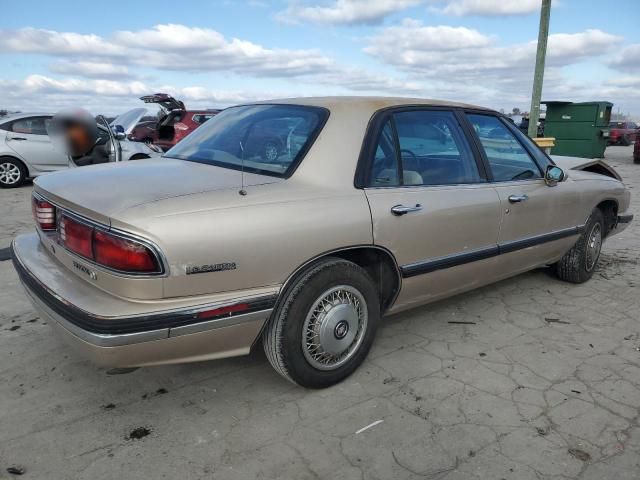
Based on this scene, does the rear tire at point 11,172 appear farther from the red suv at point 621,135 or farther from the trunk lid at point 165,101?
the red suv at point 621,135

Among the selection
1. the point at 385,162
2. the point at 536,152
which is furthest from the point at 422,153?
the point at 536,152

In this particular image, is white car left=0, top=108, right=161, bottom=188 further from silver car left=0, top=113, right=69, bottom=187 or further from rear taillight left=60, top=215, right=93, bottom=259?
rear taillight left=60, top=215, right=93, bottom=259

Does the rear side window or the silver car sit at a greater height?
the rear side window

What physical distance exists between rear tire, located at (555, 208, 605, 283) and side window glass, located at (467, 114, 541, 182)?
93 cm

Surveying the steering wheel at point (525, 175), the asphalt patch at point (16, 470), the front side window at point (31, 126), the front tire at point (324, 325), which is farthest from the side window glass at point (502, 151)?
the front side window at point (31, 126)

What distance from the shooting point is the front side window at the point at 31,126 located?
9.44 meters

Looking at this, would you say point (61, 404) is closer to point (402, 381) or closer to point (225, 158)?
point (225, 158)

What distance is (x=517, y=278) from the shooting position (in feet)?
15.1

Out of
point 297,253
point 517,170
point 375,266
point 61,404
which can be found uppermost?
point 517,170

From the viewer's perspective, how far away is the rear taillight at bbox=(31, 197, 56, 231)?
8.43 ft

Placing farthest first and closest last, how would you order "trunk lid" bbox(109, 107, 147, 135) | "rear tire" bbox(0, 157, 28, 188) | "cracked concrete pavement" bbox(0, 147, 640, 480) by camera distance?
"rear tire" bbox(0, 157, 28, 188)
"trunk lid" bbox(109, 107, 147, 135)
"cracked concrete pavement" bbox(0, 147, 640, 480)

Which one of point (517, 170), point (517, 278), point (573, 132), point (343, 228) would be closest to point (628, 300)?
point (517, 278)

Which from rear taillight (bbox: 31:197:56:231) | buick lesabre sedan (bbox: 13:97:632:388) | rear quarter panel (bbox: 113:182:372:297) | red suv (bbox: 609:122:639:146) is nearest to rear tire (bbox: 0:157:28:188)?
buick lesabre sedan (bbox: 13:97:632:388)

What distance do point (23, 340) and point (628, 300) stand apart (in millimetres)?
4346
